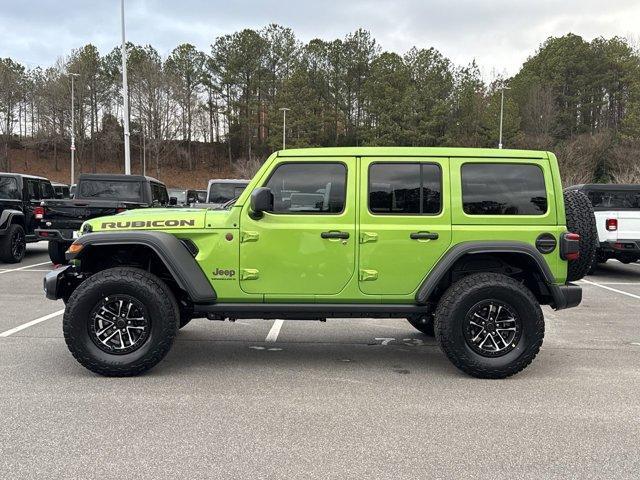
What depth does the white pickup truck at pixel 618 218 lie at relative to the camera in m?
10.6

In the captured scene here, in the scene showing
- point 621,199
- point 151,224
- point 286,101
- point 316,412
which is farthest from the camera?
point 286,101

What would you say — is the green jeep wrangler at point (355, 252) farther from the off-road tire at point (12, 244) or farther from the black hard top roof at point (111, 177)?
the off-road tire at point (12, 244)

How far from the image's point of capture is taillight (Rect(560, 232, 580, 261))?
4.66 m

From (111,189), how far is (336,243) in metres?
8.37

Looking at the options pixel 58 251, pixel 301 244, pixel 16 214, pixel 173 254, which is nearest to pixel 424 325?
pixel 301 244

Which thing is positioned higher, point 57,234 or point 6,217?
point 6,217

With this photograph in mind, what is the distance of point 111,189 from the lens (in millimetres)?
11578

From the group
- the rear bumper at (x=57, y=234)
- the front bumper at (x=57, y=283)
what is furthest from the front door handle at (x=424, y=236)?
the rear bumper at (x=57, y=234)

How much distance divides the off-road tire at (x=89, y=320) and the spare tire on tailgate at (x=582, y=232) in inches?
142

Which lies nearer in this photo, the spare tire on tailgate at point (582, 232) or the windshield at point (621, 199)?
the spare tire on tailgate at point (582, 232)

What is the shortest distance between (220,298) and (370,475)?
220 cm

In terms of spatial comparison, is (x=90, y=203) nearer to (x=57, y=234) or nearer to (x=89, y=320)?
(x=57, y=234)

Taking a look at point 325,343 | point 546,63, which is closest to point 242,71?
point 546,63

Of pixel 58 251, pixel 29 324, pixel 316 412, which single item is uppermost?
pixel 58 251
